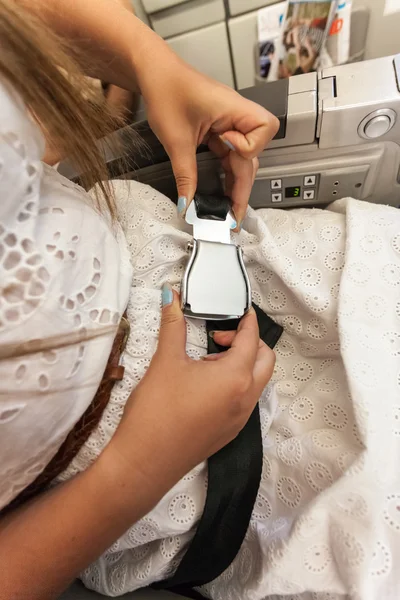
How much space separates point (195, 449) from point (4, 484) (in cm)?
16

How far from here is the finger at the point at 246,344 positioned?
0.38m

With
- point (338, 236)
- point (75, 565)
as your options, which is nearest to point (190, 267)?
point (338, 236)

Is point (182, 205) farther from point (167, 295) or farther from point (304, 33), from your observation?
point (304, 33)

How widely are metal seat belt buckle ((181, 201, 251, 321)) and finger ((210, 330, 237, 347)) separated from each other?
0.06 ft

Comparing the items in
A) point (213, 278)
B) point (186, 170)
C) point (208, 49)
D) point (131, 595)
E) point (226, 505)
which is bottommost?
point (131, 595)

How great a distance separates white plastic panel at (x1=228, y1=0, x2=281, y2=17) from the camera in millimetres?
787

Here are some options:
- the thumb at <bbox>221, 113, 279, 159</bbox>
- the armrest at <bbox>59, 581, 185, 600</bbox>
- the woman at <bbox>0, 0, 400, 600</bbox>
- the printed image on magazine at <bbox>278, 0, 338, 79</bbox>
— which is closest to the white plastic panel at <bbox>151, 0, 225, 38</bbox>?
the printed image on magazine at <bbox>278, 0, 338, 79</bbox>

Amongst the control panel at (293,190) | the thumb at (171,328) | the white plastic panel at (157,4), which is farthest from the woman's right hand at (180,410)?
the white plastic panel at (157,4)

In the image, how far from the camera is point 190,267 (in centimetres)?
44

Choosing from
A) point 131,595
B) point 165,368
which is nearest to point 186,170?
point 165,368

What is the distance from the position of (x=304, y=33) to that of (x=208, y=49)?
21 centimetres

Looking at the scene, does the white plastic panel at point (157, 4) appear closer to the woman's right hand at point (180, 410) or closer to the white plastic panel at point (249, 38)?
the white plastic panel at point (249, 38)

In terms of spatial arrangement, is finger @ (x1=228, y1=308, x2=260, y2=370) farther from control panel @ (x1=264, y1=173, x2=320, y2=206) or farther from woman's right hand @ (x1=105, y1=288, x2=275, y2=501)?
control panel @ (x1=264, y1=173, x2=320, y2=206)

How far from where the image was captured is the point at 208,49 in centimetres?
87
